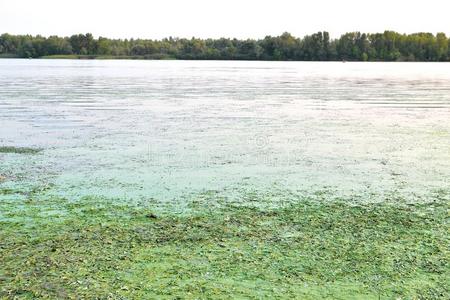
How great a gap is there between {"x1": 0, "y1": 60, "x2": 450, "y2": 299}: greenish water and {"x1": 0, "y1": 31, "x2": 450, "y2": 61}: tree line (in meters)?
123

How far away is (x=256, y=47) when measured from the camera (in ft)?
458

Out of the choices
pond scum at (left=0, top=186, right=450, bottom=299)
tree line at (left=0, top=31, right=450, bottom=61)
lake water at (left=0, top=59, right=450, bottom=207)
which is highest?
tree line at (left=0, top=31, right=450, bottom=61)

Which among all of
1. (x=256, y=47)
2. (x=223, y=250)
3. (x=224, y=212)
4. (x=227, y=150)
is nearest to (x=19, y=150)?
(x=227, y=150)

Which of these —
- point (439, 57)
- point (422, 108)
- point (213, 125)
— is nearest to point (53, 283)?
point (213, 125)

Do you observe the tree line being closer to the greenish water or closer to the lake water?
the lake water

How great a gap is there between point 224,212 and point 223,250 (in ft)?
4.58

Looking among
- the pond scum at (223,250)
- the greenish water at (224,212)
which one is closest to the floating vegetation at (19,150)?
the greenish water at (224,212)

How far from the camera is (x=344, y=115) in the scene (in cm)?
1872

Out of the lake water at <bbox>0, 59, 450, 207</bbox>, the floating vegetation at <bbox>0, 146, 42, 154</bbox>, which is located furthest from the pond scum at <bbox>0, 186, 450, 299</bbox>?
the floating vegetation at <bbox>0, 146, 42, 154</bbox>

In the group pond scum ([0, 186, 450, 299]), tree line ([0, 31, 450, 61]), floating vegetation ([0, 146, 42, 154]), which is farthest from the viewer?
tree line ([0, 31, 450, 61])

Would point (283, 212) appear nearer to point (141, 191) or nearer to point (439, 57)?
point (141, 191)

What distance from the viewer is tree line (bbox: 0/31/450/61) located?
130m

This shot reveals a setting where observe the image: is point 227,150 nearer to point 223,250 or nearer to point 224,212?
point 224,212

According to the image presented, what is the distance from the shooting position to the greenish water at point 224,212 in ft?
16.3
